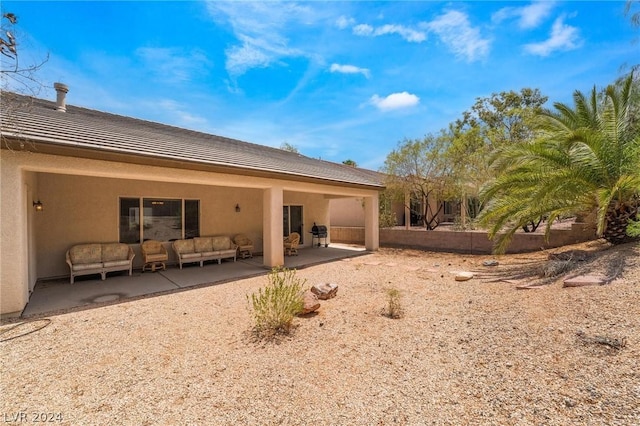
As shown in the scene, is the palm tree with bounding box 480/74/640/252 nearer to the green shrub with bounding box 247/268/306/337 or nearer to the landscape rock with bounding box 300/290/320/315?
the landscape rock with bounding box 300/290/320/315

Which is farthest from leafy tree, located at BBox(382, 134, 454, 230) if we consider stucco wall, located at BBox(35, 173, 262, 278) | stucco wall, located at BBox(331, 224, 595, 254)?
stucco wall, located at BBox(35, 173, 262, 278)

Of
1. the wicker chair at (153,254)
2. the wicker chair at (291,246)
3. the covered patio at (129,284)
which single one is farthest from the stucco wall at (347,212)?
the wicker chair at (153,254)

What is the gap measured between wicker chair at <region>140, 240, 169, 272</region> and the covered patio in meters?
0.31

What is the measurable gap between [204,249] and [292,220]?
5485 mm

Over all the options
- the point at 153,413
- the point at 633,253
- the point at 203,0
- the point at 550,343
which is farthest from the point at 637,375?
the point at 203,0

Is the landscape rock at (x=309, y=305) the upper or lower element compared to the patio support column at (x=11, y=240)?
lower

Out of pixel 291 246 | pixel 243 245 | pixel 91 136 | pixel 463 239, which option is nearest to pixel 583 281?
pixel 463 239

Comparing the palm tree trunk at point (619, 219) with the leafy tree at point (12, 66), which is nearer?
the leafy tree at point (12, 66)

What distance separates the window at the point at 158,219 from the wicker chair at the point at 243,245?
1625 mm

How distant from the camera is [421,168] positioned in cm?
1523

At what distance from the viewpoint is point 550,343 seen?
3.97m

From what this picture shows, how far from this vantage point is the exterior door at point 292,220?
50.4 ft

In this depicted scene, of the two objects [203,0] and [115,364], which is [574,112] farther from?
[115,364]

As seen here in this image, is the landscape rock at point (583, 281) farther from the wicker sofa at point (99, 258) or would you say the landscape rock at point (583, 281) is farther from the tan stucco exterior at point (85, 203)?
the wicker sofa at point (99, 258)
